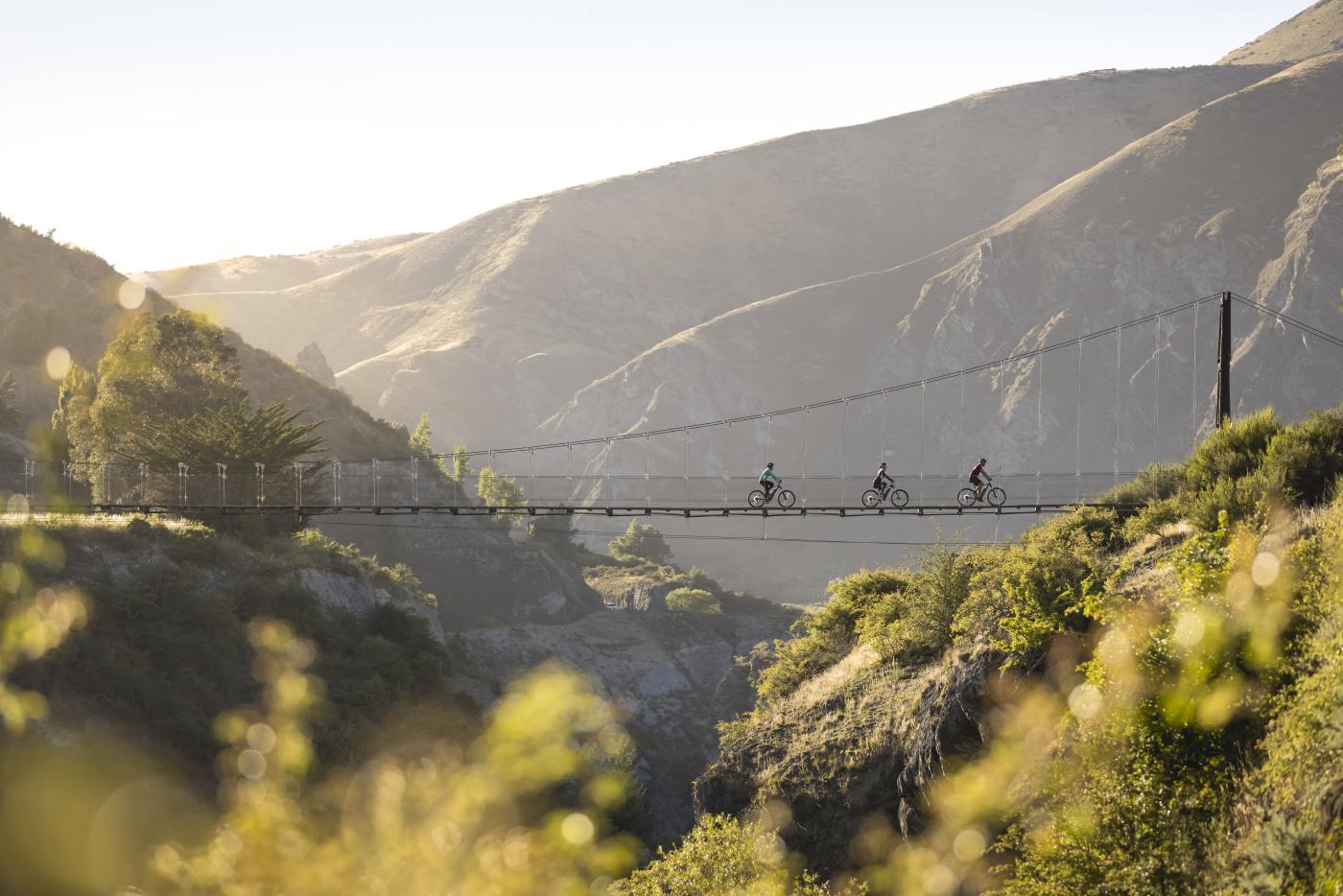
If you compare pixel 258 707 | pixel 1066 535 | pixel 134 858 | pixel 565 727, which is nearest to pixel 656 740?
pixel 565 727

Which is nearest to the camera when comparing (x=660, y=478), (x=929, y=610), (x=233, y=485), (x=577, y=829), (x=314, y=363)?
(x=929, y=610)

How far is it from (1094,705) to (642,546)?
108420 millimetres

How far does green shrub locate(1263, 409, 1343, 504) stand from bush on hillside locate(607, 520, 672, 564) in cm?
10120

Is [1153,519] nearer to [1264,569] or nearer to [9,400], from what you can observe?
[1264,569]

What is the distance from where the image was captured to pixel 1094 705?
19.8 m

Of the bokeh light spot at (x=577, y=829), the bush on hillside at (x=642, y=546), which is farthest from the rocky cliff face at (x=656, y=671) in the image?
the bush on hillside at (x=642, y=546)

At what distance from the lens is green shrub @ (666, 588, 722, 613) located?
9631cm

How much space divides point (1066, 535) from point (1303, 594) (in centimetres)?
1047

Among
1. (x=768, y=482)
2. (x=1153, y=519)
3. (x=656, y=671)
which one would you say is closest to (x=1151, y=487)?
(x=1153, y=519)

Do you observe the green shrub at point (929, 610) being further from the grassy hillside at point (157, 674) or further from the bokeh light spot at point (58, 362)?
the bokeh light spot at point (58, 362)

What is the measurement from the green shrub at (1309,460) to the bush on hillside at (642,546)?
101201mm

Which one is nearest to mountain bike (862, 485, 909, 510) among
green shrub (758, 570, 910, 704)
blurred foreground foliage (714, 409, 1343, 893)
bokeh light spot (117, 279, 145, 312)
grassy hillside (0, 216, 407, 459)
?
green shrub (758, 570, 910, 704)

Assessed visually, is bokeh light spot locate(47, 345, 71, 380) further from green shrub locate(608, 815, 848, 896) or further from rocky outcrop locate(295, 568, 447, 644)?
green shrub locate(608, 815, 848, 896)

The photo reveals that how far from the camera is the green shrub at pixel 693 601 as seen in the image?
96.3 metres
